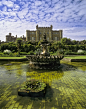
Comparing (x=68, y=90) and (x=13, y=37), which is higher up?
(x=13, y=37)

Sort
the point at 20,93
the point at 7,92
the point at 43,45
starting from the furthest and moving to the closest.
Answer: the point at 43,45 < the point at 7,92 < the point at 20,93

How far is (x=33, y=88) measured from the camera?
4.39 meters

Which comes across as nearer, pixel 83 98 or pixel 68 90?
pixel 83 98

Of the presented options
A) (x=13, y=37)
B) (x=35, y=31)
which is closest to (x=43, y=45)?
(x=35, y=31)

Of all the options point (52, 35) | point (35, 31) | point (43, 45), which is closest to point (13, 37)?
point (35, 31)

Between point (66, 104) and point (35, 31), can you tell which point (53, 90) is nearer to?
point (66, 104)

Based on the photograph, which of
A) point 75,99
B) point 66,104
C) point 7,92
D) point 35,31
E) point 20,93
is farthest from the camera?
point 35,31

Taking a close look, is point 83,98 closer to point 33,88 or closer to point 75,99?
point 75,99

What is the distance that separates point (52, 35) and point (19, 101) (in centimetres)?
6785

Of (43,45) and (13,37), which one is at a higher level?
(13,37)

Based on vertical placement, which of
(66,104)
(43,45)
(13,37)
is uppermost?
(13,37)

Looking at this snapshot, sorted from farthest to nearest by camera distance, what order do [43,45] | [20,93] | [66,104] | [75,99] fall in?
[43,45]
[20,93]
[75,99]
[66,104]

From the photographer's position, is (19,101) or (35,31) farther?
(35,31)

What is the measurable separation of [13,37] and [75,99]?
71.5 metres
